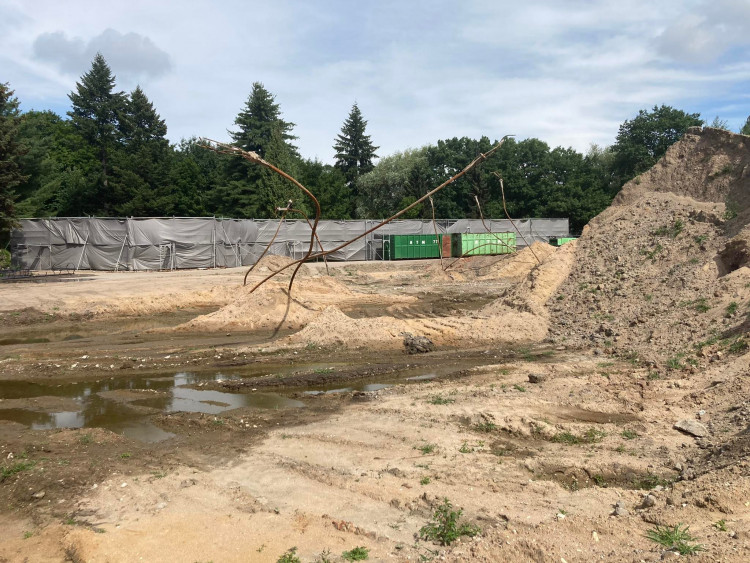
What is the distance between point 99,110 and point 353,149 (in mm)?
27815

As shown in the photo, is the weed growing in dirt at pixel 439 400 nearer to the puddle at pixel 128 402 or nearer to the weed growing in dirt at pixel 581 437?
the weed growing in dirt at pixel 581 437

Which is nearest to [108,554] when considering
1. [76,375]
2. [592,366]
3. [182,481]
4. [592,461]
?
[182,481]

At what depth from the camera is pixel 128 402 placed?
33.6 feet

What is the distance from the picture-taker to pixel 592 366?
460 inches

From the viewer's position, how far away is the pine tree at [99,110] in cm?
5491

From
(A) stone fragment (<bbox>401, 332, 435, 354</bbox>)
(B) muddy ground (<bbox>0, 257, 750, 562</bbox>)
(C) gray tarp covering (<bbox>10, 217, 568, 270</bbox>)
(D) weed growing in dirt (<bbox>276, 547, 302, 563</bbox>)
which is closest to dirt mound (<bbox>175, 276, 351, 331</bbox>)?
(B) muddy ground (<bbox>0, 257, 750, 562</bbox>)

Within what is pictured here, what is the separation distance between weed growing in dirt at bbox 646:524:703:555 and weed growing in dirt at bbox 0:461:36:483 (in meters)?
6.66

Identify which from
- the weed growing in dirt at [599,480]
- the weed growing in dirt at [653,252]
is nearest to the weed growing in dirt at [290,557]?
the weed growing in dirt at [599,480]

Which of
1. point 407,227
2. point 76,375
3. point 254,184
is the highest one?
point 254,184

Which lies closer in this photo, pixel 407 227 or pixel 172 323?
pixel 172 323

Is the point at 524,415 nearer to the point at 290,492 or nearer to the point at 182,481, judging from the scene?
the point at 290,492

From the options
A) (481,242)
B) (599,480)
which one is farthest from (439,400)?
(481,242)

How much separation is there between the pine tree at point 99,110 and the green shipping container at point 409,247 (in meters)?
27.7

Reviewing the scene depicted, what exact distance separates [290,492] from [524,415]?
3.86 metres
